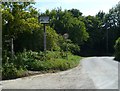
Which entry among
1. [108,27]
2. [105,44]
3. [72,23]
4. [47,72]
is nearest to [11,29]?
[47,72]

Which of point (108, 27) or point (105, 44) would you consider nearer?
point (105, 44)

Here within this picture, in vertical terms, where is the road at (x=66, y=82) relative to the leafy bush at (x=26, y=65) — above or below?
below

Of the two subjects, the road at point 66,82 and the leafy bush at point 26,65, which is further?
the leafy bush at point 26,65

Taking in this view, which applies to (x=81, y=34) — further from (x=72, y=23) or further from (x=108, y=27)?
(x=108, y=27)

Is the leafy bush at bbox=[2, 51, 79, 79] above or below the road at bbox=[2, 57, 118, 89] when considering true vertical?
above

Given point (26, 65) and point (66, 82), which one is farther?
point (26, 65)

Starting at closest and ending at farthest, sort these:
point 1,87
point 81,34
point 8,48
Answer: point 1,87 → point 8,48 → point 81,34

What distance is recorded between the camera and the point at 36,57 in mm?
23141

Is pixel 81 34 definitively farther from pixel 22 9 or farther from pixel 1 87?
pixel 1 87

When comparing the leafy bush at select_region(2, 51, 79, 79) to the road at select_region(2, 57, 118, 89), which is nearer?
the road at select_region(2, 57, 118, 89)

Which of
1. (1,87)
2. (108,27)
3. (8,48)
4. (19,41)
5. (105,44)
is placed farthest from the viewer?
(108,27)

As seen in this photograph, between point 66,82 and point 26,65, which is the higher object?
point 26,65

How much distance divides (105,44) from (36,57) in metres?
62.0

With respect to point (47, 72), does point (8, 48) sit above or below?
above
